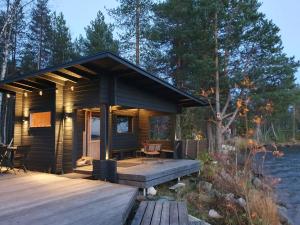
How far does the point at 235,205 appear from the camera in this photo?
5777mm

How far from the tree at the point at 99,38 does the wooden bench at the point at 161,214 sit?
44.3 ft

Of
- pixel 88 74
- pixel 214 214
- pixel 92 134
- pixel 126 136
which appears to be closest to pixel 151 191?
pixel 214 214

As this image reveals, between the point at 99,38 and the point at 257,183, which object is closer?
the point at 257,183

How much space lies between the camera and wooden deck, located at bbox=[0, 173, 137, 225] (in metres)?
3.78

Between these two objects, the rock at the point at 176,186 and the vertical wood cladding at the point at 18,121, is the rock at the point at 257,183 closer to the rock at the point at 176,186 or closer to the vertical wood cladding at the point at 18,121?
the rock at the point at 176,186

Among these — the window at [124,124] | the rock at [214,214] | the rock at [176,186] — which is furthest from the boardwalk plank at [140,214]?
the window at [124,124]

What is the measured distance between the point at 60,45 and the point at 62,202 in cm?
1624

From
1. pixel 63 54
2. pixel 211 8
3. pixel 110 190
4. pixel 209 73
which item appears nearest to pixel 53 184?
pixel 110 190

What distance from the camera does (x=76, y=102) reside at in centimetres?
782

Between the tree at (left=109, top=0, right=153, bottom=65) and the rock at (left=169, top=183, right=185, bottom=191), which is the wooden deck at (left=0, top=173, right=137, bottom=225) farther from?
the tree at (left=109, top=0, right=153, bottom=65)

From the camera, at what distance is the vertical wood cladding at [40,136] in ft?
26.4

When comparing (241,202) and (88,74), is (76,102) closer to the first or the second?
(88,74)

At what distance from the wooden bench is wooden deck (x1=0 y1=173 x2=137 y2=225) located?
22 cm

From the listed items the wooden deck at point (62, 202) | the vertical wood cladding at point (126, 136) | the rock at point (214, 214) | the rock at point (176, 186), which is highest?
the vertical wood cladding at point (126, 136)
